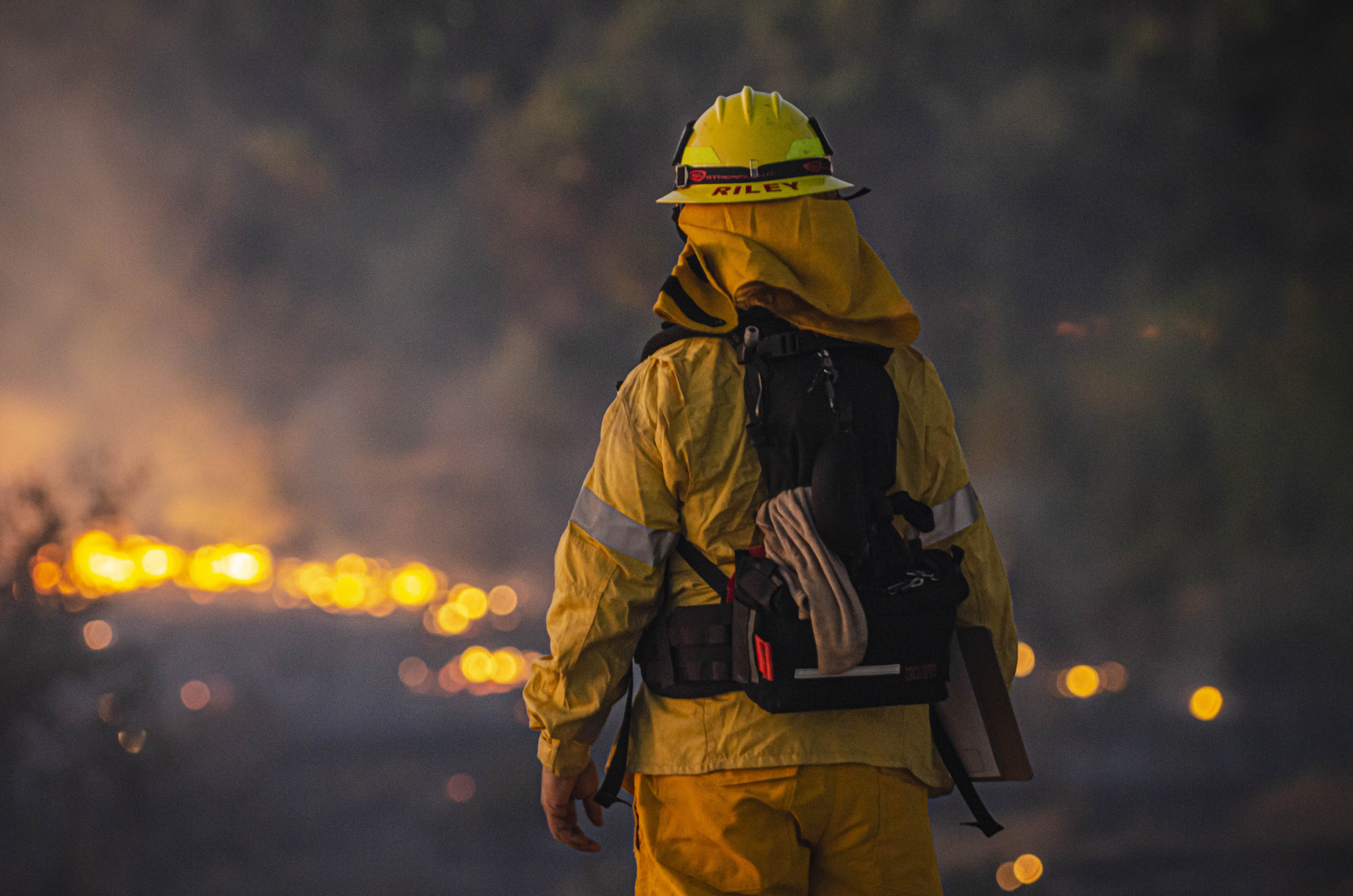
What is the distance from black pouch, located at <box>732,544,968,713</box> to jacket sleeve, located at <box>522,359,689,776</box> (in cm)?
14

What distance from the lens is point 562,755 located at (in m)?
1.59

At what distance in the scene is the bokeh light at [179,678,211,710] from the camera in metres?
4.78

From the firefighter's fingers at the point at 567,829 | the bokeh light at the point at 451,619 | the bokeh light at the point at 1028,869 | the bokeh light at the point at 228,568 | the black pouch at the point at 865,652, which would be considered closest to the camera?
the black pouch at the point at 865,652

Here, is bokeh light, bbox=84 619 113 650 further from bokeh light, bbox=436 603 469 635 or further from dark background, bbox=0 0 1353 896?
bokeh light, bbox=436 603 469 635

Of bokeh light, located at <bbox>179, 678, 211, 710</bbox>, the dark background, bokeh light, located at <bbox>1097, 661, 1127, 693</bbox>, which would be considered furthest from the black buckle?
bokeh light, located at <bbox>1097, 661, 1127, 693</bbox>

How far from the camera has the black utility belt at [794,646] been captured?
56.7 inches

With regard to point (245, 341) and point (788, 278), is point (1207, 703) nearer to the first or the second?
point (788, 278)

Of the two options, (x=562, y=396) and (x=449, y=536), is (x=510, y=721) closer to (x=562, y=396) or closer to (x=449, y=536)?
(x=449, y=536)

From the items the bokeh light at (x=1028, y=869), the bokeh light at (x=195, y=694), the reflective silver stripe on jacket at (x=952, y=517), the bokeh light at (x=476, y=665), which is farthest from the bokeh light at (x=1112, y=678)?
the bokeh light at (x=195, y=694)

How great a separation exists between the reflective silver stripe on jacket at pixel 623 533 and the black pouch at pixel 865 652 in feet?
0.41

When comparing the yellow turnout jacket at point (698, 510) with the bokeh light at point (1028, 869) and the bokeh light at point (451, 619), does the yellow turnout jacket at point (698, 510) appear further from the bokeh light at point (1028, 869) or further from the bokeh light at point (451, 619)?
the bokeh light at point (451, 619)

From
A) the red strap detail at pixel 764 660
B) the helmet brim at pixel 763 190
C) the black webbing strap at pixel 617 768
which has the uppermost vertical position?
the helmet brim at pixel 763 190

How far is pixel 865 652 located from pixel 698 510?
12.0 inches

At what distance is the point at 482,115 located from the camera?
5.10 m
